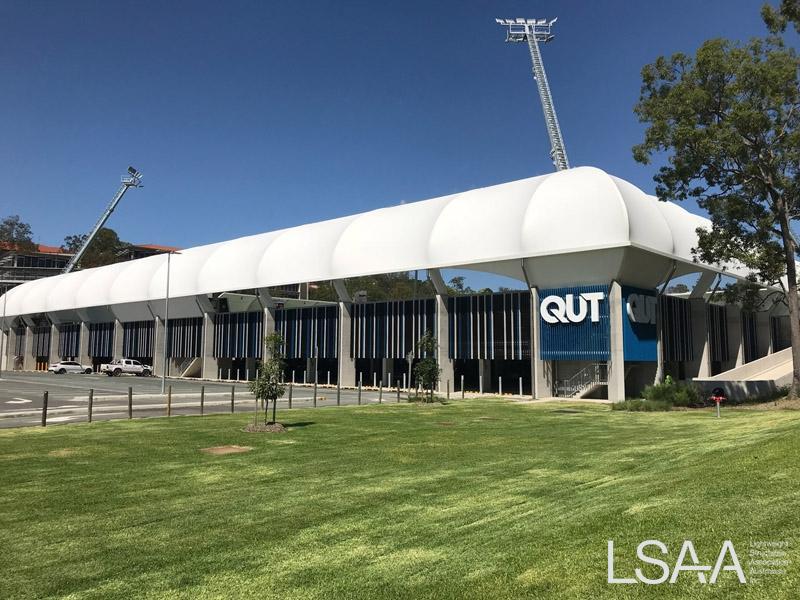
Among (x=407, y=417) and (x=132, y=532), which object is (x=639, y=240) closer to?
(x=407, y=417)

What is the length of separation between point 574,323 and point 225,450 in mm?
28883

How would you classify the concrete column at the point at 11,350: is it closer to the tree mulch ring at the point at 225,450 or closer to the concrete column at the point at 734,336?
the tree mulch ring at the point at 225,450

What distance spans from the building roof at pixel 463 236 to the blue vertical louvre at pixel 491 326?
3.02m

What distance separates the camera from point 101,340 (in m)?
81.1

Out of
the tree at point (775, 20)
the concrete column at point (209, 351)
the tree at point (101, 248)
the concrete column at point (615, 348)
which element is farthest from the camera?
the tree at point (101, 248)

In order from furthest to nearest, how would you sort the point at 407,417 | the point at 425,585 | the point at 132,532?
the point at 407,417 → the point at 132,532 → the point at 425,585

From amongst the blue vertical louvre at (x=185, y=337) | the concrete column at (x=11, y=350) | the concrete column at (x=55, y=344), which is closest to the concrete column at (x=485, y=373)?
the blue vertical louvre at (x=185, y=337)

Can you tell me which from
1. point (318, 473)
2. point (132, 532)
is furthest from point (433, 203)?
point (132, 532)

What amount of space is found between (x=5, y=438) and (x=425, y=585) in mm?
15786

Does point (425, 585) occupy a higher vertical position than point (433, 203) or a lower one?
lower

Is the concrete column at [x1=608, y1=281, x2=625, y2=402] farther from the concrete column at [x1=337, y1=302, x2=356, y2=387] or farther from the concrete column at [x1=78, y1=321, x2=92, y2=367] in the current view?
the concrete column at [x1=78, y1=321, x2=92, y2=367]

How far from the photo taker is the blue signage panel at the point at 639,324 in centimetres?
3753

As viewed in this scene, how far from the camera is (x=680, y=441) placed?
1551 cm

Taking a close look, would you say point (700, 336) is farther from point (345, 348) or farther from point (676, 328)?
point (345, 348)
